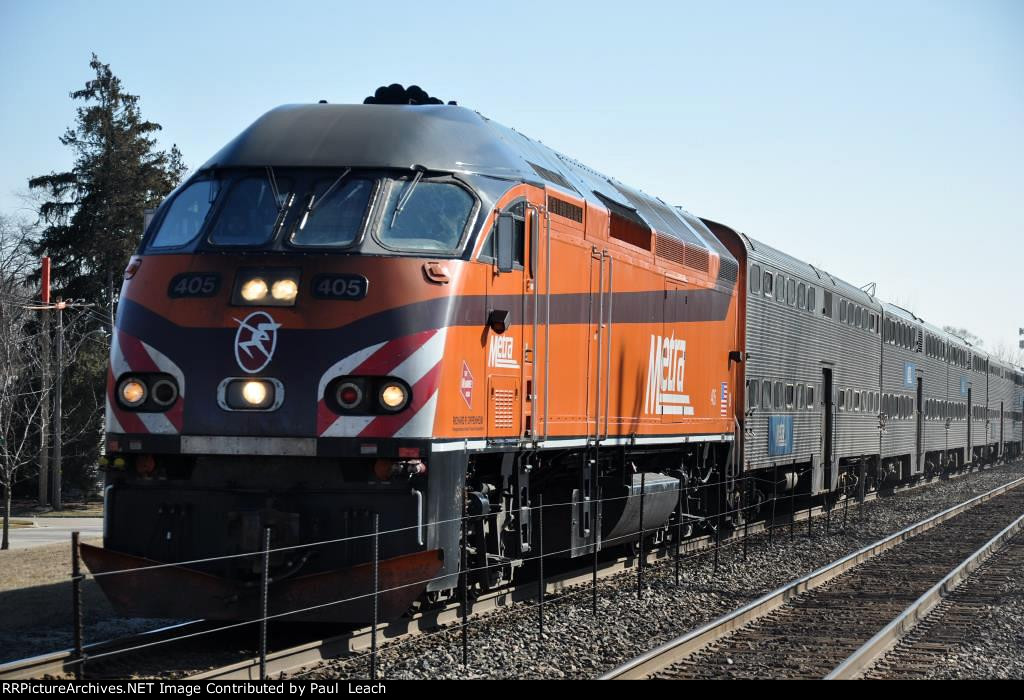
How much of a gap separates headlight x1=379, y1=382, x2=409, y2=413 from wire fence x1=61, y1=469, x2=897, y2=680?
867 mm

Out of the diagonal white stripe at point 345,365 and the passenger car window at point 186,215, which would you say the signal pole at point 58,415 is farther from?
the diagonal white stripe at point 345,365

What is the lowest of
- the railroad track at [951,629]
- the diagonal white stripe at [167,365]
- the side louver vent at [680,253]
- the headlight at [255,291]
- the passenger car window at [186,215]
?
the railroad track at [951,629]

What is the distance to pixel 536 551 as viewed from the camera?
1344 cm

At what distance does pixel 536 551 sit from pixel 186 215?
5214mm

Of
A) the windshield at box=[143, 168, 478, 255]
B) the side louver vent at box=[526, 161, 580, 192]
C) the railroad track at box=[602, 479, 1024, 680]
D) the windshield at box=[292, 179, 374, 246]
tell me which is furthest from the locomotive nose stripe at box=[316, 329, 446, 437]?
the side louver vent at box=[526, 161, 580, 192]

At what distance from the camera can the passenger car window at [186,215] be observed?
416 inches

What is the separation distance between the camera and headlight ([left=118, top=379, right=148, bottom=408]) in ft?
33.2

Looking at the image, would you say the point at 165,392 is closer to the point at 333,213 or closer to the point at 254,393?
the point at 254,393

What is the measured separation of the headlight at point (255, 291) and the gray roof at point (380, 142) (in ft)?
4.16

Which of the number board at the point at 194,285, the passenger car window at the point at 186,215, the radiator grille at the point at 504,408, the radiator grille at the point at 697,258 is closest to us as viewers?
the number board at the point at 194,285

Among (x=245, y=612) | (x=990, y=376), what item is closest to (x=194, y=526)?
(x=245, y=612)

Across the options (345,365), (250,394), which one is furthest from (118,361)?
(345,365)

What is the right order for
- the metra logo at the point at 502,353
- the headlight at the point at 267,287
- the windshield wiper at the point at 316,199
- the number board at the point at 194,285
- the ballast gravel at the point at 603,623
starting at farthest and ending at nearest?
the metra logo at the point at 502,353, the windshield wiper at the point at 316,199, the number board at the point at 194,285, the headlight at the point at 267,287, the ballast gravel at the point at 603,623

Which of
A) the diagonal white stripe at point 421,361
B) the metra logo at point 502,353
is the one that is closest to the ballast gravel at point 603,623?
the diagonal white stripe at point 421,361
